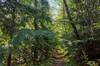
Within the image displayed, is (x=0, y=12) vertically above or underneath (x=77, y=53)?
above

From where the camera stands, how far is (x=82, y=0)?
12.6 meters

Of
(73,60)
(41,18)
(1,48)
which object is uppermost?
(41,18)

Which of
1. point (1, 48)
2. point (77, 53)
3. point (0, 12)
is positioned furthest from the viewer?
point (77, 53)

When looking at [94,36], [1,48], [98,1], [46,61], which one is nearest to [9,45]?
[1,48]

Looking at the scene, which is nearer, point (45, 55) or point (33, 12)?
point (33, 12)

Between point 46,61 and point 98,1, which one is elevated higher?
point 98,1

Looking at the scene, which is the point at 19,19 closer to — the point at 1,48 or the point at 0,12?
the point at 0,12

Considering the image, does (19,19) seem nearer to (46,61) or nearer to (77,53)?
(46,61)

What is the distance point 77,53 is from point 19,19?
5.41 metres

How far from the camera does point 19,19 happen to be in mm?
7090

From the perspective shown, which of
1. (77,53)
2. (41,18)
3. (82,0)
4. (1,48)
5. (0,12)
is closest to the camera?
(1,48)

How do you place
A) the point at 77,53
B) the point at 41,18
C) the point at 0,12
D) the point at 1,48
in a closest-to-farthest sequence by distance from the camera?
the point at 1,48 → the point at 0,12 → the point at 41,18 → the point at 77,53

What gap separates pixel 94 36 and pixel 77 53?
152 centimetres

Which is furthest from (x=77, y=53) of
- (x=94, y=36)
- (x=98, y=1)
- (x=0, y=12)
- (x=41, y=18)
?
(x=0, y=12)
